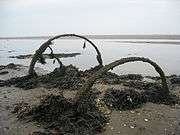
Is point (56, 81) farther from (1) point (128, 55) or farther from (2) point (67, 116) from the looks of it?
(1) point (128, 55)

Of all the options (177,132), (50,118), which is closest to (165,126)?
(177,132)

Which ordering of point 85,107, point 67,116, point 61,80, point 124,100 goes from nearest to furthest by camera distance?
point 67,116 → point 85,107 → point 124,100 → point 61,80

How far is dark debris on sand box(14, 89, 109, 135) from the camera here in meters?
9.42

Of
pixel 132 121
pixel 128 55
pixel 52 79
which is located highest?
pixel 132 121

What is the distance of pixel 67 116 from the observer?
390 inches

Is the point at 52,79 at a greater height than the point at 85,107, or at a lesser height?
lesser

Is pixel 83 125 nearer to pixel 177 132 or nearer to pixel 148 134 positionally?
pixel 148 134

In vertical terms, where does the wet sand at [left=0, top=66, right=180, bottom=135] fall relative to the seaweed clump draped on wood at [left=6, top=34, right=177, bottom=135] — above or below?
below

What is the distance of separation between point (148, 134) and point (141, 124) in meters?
0.71

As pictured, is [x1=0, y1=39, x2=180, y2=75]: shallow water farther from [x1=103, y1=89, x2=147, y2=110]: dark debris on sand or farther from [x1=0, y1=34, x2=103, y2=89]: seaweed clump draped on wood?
[x1=103, y1=89, x2=147, y2=110]: dark debris on sand

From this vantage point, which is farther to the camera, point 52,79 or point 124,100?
point 52,79

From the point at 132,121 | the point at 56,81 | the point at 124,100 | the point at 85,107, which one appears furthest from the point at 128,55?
the point at 85,107

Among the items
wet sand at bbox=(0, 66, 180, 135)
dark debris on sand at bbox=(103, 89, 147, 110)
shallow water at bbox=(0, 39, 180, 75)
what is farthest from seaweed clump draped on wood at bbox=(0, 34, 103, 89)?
shallow water at bbox=(0, 39, 180, 75)

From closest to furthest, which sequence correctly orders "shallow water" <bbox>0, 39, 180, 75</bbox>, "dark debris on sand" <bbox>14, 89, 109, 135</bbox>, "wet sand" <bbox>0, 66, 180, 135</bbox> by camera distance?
"dark debris on sand" <bbox>14, 89, 109, 135</bbox>, "wet sand" <bbox>0, 66, 180, 135</bbox>, "shallow water" <bbox>0, 39, 180, 75</bbox>
